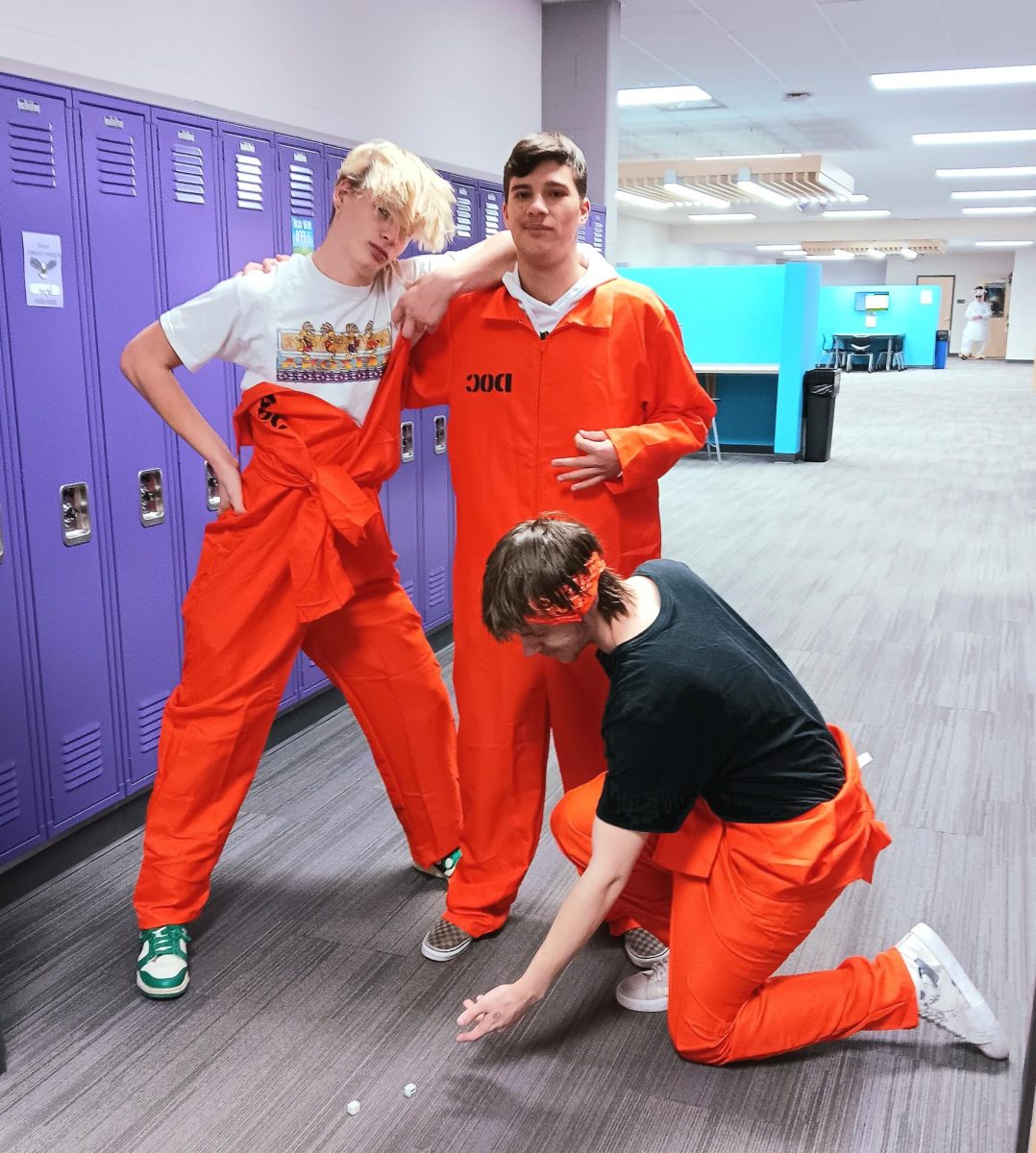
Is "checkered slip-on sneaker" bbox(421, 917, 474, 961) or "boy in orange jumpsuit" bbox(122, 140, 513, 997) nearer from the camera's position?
"boy in orange jumpsuit" bbox(122, 140, 513, 997)

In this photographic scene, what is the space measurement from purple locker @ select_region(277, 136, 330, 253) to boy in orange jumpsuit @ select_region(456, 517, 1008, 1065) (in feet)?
6.18

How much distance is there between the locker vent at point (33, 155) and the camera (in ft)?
7.77

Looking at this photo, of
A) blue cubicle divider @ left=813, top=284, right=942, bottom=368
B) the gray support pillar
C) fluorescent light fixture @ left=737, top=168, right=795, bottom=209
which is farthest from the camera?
blue cubicle divider @ left=813, top=284, right=942, bottom=368

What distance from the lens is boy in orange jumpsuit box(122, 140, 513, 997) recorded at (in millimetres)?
2137

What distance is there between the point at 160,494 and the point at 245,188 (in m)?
0.89

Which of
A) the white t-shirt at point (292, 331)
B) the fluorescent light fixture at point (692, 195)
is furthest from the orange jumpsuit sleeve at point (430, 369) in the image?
the fluorescent light fixture at point (692, 195)

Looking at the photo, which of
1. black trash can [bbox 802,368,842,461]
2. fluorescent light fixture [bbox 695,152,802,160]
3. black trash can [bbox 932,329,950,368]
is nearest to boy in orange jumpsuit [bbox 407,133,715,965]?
black trash can [bbox 802,368,842,461]

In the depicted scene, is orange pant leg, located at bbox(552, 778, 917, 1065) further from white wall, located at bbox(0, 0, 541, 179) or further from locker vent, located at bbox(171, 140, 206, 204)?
white wall, located at bbox(0, 0, 541, 179)

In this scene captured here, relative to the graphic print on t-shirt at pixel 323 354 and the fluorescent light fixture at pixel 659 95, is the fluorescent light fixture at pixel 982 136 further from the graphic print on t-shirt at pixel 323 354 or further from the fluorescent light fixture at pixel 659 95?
the graphic print on t-shirt at pixel 323 354

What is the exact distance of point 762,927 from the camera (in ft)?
5.96

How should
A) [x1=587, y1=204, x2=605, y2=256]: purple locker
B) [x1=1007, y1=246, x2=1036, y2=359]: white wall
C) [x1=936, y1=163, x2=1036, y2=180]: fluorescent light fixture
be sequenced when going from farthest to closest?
[x1=1007, y1=246, x2=1036, y2=359]: white wall, [x1=936, y1=163, x2=1036, y2=180]: fluorescent light fixture, [x1=587, y1=204, x2=605, y2=256]: purple locker

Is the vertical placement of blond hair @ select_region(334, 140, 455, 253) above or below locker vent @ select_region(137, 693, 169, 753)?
above

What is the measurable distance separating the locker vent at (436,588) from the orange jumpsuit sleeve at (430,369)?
1.98 m

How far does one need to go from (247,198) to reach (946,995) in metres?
2.58
